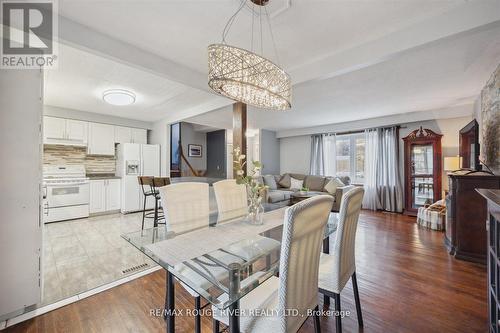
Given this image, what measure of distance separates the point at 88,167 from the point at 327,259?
574 cm

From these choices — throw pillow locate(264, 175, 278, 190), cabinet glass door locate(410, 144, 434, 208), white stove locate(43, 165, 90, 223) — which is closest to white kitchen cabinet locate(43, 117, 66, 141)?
white stove locate(43, 165, 90, 223)

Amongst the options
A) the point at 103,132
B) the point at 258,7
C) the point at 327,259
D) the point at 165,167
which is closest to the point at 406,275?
the point at 327,259

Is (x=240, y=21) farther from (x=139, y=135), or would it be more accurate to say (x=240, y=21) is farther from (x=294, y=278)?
(x=139, y=135)

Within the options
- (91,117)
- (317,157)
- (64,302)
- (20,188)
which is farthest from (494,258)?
(91,117)

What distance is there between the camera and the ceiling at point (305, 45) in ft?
5.47

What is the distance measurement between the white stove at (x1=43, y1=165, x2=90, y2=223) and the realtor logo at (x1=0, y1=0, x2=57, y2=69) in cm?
350

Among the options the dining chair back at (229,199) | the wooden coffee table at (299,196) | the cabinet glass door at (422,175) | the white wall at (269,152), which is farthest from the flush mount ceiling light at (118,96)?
the cabinet glass door at (422,175)

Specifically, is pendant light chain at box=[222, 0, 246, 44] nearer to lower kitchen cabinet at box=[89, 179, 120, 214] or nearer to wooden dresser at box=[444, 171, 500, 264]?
wooden dresser at box=[444, 171, 500, 264]

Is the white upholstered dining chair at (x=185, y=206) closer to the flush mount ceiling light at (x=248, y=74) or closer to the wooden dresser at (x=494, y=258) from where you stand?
the flush mount ceiling light at (x=248, y=74)

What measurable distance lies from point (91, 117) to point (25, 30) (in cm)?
370

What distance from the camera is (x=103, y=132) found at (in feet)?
16.8

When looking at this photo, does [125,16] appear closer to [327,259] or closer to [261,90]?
[261,90]

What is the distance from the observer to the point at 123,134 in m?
5.45

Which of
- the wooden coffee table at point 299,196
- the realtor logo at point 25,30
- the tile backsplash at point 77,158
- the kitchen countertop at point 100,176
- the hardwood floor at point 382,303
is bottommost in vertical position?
the hardwood floor at point 382,303
